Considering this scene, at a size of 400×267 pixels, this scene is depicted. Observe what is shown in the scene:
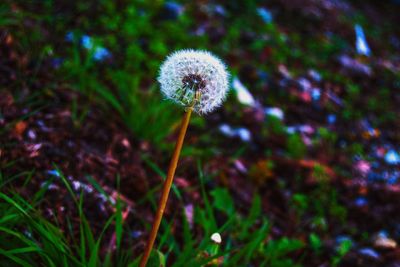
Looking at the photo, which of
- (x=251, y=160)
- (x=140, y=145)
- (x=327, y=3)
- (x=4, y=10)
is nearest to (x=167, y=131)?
(x=140, y=145)

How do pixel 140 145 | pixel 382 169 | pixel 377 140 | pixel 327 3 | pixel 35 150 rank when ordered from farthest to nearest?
pixel 327 3, pixel 377 140, pixel 382 169, pixel 140 145, pixel 35 150

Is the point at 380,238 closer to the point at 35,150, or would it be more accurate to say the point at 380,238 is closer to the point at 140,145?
the point at 140,145

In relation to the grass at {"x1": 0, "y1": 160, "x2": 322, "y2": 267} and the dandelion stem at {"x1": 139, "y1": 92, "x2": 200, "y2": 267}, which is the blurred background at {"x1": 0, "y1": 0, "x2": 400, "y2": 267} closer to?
the grass at {"x1": 0, "y1": 160, "x2": 322, "y2": 267}

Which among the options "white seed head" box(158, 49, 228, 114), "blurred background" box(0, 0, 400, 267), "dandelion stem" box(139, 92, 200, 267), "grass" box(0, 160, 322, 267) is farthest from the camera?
"blurred background" box(0, 0, 400, 267)

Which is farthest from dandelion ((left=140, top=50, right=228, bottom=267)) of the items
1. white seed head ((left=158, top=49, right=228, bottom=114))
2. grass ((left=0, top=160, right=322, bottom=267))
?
grass ((left=0, top=160, right=322, bottom=267))

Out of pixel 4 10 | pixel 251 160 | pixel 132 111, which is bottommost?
pixel 251 160

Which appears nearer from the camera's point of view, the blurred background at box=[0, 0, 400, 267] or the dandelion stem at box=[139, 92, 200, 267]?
the dandelion stem at box=[139, 92, 200, 267]

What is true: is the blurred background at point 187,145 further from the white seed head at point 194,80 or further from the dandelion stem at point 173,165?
the white seed head at point 194,80

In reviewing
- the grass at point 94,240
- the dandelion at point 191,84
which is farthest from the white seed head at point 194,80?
the grass at point 94,240
